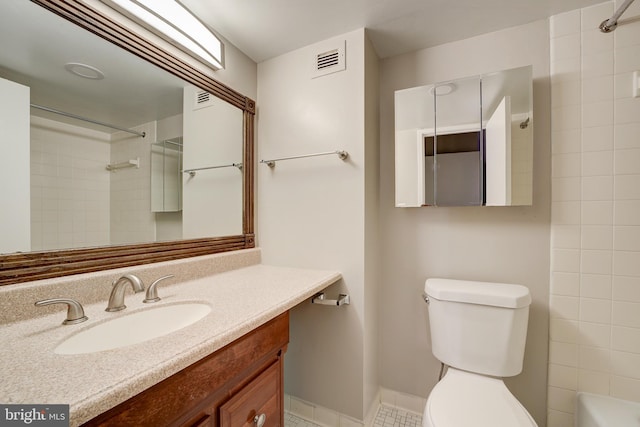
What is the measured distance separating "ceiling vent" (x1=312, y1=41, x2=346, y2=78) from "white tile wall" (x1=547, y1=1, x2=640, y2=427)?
1.04m

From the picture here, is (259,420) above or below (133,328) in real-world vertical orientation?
below

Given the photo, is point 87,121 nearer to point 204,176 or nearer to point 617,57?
point 204,176

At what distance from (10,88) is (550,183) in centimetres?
216

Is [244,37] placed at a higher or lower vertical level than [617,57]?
higher

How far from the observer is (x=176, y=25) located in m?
1.10

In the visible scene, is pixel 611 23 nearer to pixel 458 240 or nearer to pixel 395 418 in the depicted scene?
pixel 458 240

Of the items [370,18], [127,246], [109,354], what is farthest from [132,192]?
[370,18]

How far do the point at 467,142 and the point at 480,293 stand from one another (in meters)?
0.76

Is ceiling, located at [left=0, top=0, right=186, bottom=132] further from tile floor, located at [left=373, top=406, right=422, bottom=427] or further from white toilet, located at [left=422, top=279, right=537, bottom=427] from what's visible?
tile floor, located at [left=373, top=406, right=422, bottom=427]

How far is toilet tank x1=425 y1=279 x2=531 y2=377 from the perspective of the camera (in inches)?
46.0

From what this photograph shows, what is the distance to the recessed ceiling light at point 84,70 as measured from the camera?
0.93 m

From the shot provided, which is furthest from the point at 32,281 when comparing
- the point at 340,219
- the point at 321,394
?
the point at 321,394

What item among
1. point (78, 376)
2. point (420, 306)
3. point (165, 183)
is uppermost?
point (165, 183)

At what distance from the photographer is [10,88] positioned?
792 mm
